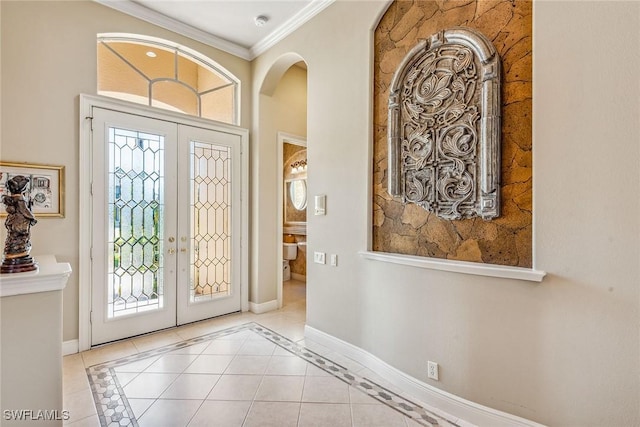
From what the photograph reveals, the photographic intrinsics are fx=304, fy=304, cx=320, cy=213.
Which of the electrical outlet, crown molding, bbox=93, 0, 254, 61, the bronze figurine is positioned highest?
crown molding, bbox=93, 0, 254, 61

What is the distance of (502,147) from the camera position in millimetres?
1957

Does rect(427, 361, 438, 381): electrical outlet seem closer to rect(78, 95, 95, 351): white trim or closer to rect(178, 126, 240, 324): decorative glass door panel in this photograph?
rect(178, 126, 240, 324): decorative glass door panel

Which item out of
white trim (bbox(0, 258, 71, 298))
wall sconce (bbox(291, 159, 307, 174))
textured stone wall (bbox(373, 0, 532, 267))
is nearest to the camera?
white trim (bbox(0, 258, 71, 298))

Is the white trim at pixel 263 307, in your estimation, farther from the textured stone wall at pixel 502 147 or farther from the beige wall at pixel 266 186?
the textured stone wall at pixel 502 147

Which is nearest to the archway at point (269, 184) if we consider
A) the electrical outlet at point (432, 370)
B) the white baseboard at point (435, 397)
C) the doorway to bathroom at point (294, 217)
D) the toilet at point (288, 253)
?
the doorway to bathroom at point (294, 217)

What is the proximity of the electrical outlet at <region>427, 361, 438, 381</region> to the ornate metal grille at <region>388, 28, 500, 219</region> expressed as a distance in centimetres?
106

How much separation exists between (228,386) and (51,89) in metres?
3.10

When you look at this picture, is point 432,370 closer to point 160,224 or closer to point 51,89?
point 160,224

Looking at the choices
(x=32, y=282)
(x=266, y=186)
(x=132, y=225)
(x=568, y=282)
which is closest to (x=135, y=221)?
(x=132, y=225)

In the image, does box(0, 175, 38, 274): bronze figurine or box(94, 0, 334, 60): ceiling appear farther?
box(94, 0, 334, 60): ceiling

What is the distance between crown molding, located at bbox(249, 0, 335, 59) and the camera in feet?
10.6

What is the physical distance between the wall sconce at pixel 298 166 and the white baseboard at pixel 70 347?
13.7 ft

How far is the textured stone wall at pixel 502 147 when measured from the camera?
1.87 metres

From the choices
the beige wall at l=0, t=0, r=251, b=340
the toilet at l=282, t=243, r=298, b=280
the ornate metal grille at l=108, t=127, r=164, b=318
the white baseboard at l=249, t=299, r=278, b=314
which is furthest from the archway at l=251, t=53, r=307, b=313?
the beige wall at l=0, t=0, r=251, b=340
